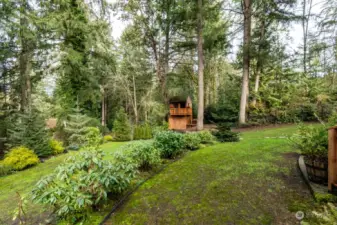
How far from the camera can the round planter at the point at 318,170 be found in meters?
2.69

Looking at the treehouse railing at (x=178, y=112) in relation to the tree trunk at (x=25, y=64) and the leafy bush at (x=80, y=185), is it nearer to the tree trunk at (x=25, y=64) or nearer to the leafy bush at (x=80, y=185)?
the tree trunk at (x=25, y=64)

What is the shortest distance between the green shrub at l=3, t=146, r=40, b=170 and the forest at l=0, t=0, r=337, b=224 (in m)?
0.04

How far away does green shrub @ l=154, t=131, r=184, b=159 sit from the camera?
4996 mm

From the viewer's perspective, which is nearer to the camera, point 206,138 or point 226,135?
point 206,138

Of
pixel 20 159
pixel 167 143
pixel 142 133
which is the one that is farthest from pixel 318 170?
pixel 142 133

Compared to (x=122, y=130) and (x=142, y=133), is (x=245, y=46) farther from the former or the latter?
(x=122, y=130)

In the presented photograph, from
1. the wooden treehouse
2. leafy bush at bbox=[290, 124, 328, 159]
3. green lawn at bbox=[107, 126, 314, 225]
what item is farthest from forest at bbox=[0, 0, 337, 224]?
leafy bush at bbox=[290, 124, 328, 159]

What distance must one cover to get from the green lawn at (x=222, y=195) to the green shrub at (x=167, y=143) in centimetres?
66

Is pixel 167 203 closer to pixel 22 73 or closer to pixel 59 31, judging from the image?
pixel 59 31

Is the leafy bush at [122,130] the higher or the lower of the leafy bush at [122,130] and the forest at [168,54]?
the lower

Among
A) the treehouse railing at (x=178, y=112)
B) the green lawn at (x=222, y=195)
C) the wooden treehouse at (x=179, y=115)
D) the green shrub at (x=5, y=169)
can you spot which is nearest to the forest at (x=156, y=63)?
the green shrub at (x=5, y=169)

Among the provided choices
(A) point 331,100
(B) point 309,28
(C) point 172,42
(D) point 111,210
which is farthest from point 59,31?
(B) point 309,28

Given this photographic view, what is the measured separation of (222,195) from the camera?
2.86 metres

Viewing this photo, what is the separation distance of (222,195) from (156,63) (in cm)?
1217
